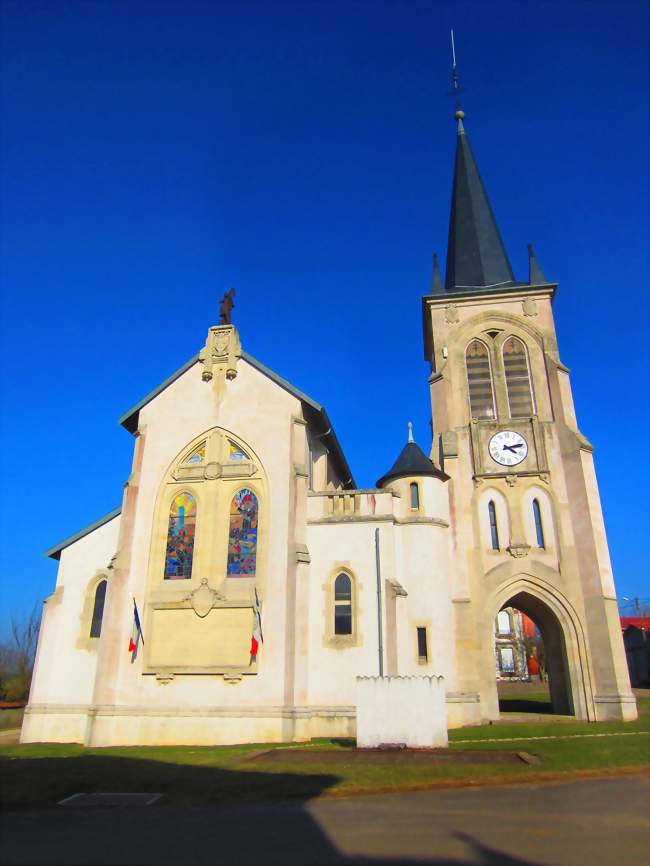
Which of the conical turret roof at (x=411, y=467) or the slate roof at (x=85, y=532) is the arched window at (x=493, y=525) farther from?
the slate roof at (x=85, y=532)

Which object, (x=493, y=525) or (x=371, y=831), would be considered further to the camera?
(x=493, y=525)

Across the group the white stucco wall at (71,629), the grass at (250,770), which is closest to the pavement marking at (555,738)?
the grass at (250,770)

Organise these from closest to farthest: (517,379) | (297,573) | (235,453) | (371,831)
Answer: (371,831) → (297,573) → (235,453) → (517,379)

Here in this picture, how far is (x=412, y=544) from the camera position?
23516mm

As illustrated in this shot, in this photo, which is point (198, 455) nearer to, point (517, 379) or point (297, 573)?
point (297, 573)

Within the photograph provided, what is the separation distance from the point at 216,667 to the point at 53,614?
728 cm

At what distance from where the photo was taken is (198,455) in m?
24.0

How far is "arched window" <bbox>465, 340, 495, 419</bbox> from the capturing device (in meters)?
29.8

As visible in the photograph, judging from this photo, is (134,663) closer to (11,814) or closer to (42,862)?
(11,814)

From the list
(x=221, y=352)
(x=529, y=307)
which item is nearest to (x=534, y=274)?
(x=529, y=307)

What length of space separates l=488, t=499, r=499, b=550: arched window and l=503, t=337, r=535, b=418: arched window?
4.69m

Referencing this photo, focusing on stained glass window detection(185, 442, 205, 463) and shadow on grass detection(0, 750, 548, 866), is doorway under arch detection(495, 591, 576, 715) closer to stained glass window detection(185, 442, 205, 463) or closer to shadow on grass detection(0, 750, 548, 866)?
stained glass window detection(185, 442, 205, 463)

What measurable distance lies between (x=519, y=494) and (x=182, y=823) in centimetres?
2136

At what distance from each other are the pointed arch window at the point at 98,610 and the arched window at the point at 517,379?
19443mm
